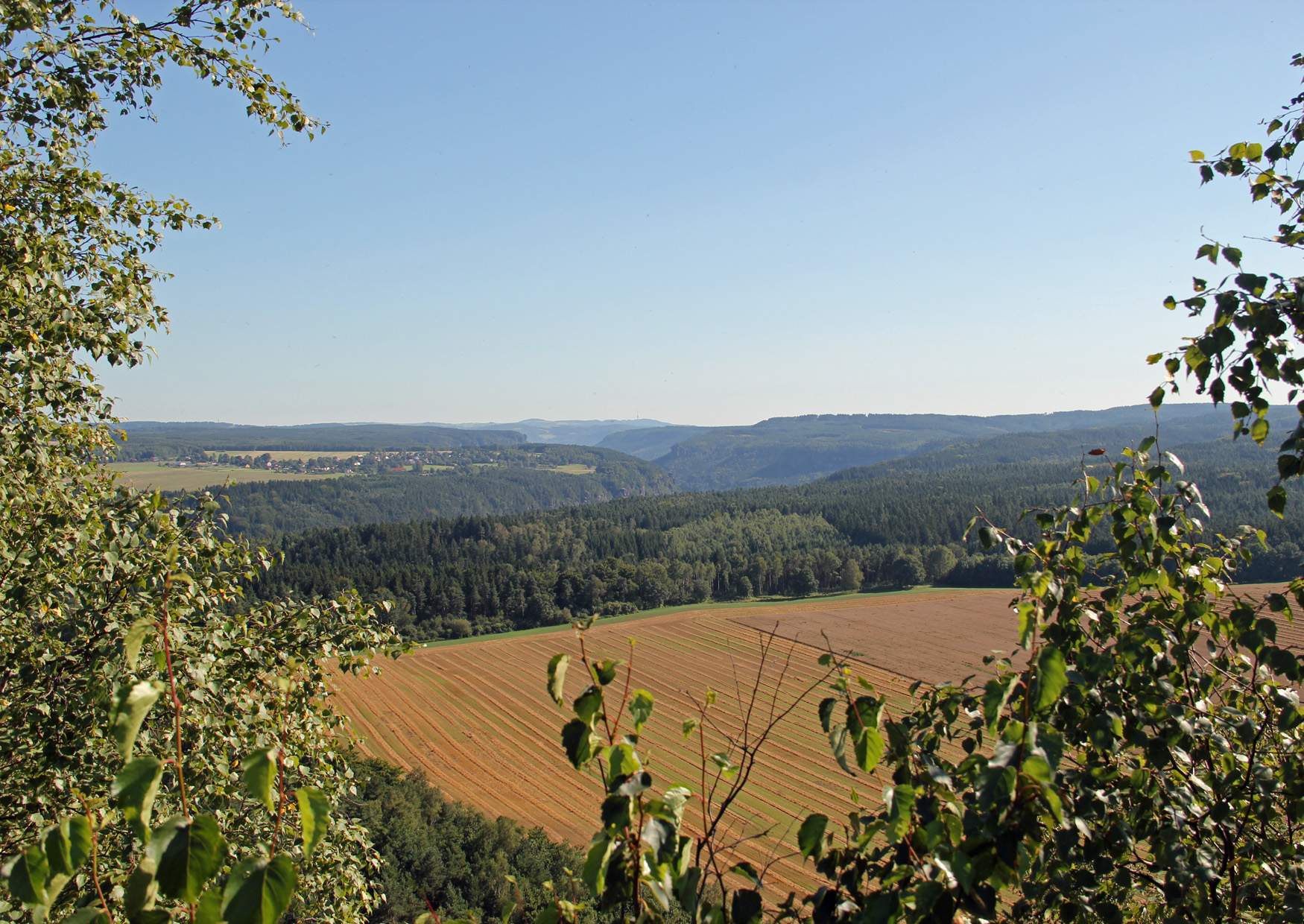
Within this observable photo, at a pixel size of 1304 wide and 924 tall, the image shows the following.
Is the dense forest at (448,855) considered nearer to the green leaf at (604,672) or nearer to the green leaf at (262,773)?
the green leaf at (604,672)

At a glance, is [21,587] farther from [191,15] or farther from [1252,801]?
[1252,801]

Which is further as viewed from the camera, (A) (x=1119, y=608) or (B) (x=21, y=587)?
(B) (x=21, y=587)

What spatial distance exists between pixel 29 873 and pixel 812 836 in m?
1.97

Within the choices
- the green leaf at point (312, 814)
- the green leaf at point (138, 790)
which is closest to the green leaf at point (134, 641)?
the green leaf at point (138, 790)

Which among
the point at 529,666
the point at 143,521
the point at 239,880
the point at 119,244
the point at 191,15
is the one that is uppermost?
the point at 191,15

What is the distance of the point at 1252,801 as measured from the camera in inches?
129

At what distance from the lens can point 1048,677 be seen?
220 cm

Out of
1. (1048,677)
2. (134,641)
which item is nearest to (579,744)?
(134,641)

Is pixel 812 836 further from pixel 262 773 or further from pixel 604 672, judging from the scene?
pixel 262 773

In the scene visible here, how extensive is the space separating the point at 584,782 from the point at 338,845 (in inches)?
1293

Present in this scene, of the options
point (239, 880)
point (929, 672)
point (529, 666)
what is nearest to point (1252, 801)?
point (239, 880)

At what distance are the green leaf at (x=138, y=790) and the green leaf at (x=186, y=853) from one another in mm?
43

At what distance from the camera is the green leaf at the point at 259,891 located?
158cm

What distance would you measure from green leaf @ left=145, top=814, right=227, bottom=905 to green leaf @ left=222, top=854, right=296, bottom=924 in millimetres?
57
